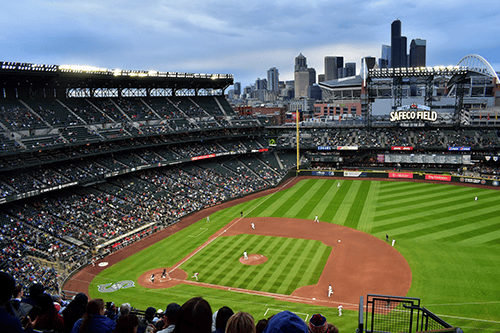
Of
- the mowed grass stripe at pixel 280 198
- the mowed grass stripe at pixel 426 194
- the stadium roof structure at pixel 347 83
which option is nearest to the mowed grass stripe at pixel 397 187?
the mowed grass stripe at pixel 426 194

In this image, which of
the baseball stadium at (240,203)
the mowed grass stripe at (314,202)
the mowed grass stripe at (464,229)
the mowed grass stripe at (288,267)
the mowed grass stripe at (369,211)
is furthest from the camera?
the mowed grass stripe at (314,202)

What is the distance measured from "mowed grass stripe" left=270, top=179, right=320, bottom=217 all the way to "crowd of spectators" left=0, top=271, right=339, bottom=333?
3995 cm

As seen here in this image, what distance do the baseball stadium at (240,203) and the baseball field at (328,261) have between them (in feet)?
0.62

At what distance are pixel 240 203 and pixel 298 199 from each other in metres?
9.21

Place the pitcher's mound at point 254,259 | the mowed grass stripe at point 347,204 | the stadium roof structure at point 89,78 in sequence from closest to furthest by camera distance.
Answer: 1. the pitcher's mound at point 254,259
2. the mowed grass stripe at point 347,204
3. the stadium roof structure at point 89,78

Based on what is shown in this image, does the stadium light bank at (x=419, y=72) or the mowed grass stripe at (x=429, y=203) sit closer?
the mowed grass stripe at (x=429, y=203)

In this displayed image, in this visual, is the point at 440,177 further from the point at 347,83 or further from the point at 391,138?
the point at 347,83

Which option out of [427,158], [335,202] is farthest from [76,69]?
[427,158]

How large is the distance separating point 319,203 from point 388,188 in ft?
49.1

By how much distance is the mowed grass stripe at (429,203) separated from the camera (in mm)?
44916

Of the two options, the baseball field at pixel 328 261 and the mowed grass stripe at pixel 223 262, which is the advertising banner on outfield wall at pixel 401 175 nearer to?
the baseball field at pixel 328 261

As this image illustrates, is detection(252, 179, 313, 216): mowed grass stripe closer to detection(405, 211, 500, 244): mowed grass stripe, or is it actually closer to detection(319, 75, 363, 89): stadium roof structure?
detection(405, 211, 500, 244): mowed grass stripe

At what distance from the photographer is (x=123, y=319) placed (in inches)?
204

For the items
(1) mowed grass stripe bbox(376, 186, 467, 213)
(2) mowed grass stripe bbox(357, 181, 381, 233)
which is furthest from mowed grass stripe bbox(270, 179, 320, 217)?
(1) mowed grass stripe bbox(376, 186, 467, 213)
